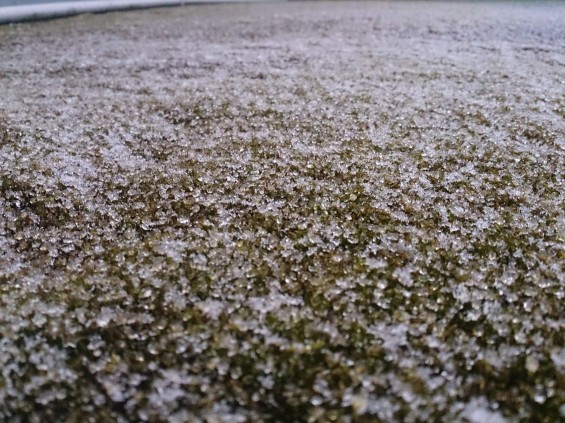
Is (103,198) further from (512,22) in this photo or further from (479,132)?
(512,22)

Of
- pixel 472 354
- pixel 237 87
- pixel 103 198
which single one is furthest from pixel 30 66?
pixel 472 354

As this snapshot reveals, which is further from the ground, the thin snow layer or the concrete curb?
the concrete curb

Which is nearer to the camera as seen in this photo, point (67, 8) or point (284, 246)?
point (284, 246)

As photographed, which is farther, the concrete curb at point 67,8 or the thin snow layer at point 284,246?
the concrete curb at point 67,8

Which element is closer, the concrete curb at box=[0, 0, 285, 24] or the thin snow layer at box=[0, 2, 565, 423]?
the thin snow layer at box=[0, 2, 565, 423]

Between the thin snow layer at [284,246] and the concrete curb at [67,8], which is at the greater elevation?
the concrete curb at [67,8]
